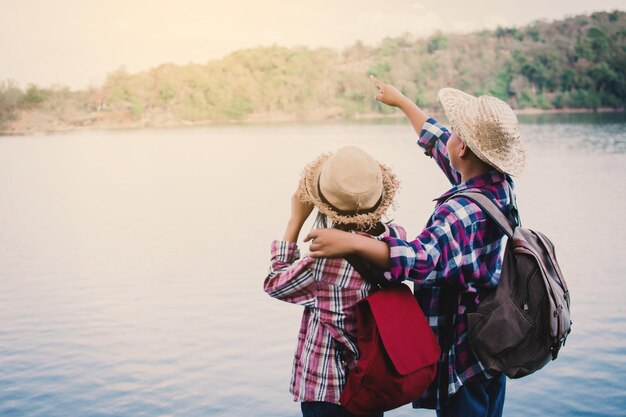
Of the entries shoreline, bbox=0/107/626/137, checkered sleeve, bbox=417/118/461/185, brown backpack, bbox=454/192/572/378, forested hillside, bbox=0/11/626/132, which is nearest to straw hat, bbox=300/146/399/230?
brown backpack, bbox=454/192/572/378

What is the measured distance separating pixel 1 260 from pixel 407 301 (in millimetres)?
7952

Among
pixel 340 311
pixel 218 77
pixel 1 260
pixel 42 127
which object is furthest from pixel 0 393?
pixel 218 77

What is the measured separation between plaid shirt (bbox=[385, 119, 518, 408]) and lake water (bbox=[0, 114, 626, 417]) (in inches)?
75.1

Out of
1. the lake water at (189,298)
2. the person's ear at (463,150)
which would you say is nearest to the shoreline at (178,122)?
the lake water at (189,298)

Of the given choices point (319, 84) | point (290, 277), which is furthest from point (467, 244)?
point (319, 84)

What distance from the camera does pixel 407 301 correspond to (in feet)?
5.54

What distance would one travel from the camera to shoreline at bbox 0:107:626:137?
48250 millimetres

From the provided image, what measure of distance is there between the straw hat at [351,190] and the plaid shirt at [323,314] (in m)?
0.08

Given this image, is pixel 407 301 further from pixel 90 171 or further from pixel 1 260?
pixel 90 171

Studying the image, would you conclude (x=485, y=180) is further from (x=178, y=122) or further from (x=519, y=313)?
(x=178, y=122)

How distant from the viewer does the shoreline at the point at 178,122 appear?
158ft

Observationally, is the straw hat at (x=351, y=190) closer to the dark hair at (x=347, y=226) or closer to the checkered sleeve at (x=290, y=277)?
the dark hair at (x=347, y=226)

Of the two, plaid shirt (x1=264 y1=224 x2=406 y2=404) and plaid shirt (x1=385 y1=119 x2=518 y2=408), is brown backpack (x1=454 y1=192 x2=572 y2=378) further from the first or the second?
plaid shirt (x1=264 y1=224 x2=406 y2=404)

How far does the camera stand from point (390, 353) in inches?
63.8
